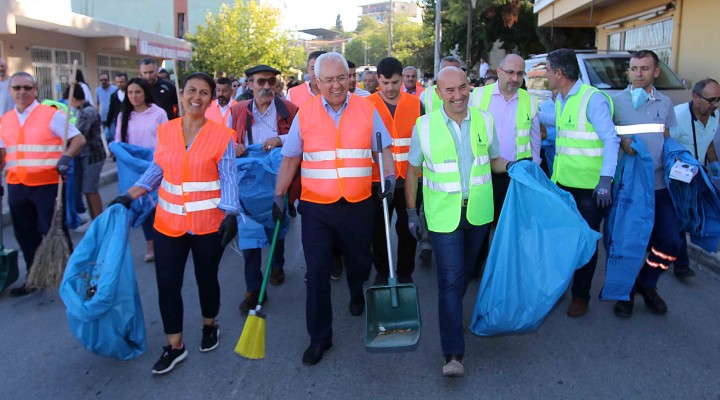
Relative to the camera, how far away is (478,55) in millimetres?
28453

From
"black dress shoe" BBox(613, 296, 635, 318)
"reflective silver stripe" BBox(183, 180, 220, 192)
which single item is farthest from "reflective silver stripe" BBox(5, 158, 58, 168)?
"black dress shoe" BBox(613, 296, 635, 318)

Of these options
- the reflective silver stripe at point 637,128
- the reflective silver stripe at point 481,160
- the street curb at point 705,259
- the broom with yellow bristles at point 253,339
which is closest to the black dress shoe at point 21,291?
the broom with yellow bristles at point 253,339

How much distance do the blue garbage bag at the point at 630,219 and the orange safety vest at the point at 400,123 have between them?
1.70 meters

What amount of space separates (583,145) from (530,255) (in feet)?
4.13

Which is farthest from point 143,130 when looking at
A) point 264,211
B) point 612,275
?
point 612,275

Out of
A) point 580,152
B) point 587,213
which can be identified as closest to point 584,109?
point 580,152

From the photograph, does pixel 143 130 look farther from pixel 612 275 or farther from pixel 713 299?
pixel 713 299

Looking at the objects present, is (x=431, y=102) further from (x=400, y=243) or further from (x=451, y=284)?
Answer: (x=451, y=284)

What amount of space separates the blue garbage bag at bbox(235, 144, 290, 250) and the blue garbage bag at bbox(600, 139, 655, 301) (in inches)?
97.6

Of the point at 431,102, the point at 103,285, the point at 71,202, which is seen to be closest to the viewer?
the point at 103,285

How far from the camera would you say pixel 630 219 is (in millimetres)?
4383

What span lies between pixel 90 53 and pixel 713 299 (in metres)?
20.7

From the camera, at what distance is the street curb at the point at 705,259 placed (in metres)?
5.82

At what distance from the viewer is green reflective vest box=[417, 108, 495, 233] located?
12.1 ft
